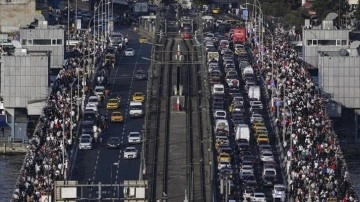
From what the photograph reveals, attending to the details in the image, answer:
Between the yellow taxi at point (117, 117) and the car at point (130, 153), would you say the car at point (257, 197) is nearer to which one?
the car at point (130, 153)

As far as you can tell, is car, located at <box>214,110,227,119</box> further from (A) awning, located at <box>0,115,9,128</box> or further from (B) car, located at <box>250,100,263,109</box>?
(A) awning, located at <box>0,115,9,128</box>

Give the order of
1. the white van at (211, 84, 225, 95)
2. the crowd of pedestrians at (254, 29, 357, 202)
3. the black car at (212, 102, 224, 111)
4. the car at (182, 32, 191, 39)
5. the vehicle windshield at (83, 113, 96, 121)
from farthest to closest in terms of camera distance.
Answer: the car at (182, 32, 191, 39) → the white van at (211, 84, 225, 95) → the black car at (212, 102, 224, 111) → the vehicle windshield at (83, 113, 96, 121) → the crowd of pedestrians at (254, 29, 357, 202)

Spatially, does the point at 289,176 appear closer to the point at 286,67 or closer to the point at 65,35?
the point at 286,67

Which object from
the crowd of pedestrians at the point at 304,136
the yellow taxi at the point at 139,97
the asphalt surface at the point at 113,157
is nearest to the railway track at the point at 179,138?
the yellow taxi at the point at 139,97

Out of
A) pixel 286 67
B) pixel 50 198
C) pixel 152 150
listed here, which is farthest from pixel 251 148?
pixel 286 67

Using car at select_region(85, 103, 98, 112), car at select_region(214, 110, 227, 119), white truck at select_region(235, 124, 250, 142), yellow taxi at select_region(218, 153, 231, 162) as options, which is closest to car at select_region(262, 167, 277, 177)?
yellow taxi at select_region(218, 153, 231, 162)

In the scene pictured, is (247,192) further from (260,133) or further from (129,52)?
(129,52)
